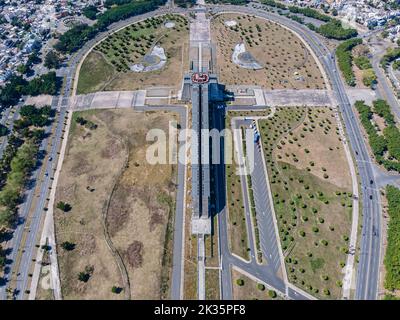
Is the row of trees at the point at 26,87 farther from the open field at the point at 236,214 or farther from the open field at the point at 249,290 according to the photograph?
the open field at the point at 249,290

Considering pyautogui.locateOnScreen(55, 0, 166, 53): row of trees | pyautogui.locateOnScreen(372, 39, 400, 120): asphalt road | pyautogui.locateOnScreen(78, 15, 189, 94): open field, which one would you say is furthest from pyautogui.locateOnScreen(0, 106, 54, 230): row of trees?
pyautogui.locateOnScreen(372, 39, 400, 120): asphalt road

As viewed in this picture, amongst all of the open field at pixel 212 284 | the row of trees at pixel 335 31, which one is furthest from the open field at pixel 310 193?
the row of trees at pixel 335 31

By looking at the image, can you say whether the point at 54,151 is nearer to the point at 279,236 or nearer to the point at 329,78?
the point at 279,236

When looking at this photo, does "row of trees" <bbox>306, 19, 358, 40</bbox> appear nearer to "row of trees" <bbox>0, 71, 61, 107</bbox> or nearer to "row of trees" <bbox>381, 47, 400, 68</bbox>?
"row of trees" <bbox>381, 47, 400, 68</bbox>

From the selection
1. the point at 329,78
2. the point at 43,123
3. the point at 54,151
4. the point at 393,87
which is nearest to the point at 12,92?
the point at 43,123

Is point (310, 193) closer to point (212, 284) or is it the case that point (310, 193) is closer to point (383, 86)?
point (212, 284)

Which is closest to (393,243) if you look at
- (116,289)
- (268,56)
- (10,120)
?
(116,289)
